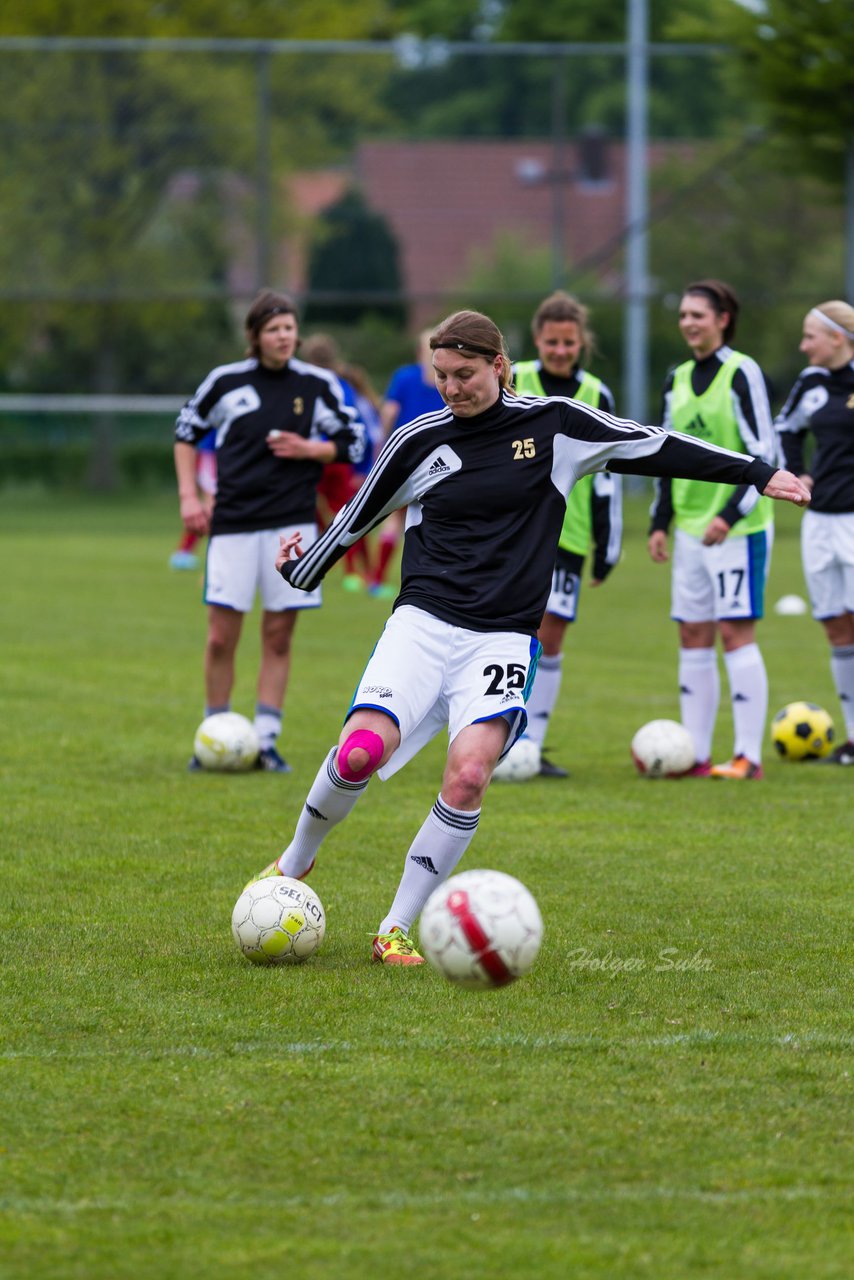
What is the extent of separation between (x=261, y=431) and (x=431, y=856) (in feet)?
12.6

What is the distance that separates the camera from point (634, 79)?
1176 inches

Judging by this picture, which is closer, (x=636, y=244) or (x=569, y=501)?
(x=569, y=501)

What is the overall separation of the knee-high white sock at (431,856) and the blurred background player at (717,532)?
337 centimetres

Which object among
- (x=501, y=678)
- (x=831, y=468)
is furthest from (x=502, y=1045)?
(x=831, y=468)

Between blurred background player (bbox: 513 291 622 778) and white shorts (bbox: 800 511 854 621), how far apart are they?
106cm

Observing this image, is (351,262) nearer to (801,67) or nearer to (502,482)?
(801,67)

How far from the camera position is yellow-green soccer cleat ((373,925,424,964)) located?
566cm

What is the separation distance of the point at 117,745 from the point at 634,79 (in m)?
22.6

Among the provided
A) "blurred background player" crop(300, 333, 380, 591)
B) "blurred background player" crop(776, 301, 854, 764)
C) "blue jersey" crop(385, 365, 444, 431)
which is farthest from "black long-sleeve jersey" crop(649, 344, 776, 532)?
"blue jersey" crop(385, 365, 444, 431)

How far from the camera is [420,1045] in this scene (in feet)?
15.9

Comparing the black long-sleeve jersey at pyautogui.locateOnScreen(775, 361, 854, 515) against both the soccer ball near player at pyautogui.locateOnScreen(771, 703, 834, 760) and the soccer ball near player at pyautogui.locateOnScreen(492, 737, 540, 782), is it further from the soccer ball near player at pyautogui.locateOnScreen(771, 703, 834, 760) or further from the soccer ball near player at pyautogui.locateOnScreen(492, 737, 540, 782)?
the soccer ball near player at pyautogui.locateOnScreen(492, 737, 540, 782)

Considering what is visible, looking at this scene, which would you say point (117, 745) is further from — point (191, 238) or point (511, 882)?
point (191, 238)

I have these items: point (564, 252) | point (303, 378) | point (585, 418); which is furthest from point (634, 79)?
point (585, 418)

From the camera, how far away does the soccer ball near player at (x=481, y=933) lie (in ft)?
16.0
